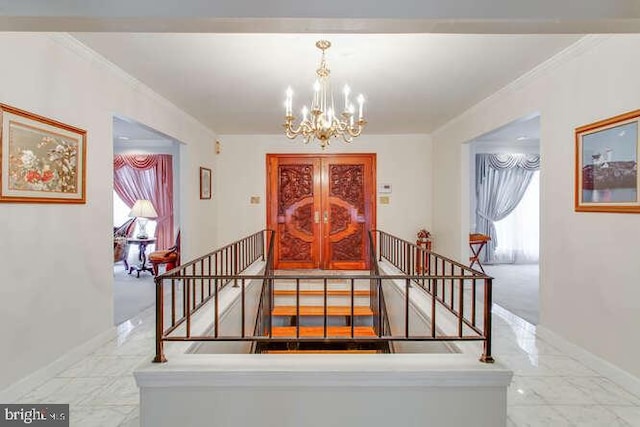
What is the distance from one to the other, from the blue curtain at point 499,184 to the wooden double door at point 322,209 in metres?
2.83

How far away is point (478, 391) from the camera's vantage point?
1.74 metres

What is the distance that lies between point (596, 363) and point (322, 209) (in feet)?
14.0

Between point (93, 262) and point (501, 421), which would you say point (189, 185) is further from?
point (501, 421)

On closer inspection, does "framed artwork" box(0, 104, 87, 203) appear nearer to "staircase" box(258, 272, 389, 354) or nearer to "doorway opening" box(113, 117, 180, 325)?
"staircase" box(258, 272, 389, 354)

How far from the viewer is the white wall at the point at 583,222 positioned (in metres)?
2.29

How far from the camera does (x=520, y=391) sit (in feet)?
7.42

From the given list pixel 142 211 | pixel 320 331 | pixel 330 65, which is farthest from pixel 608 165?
pixel 142 211

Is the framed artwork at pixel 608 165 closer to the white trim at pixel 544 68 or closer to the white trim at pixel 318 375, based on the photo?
the white trim at pixel 544 68

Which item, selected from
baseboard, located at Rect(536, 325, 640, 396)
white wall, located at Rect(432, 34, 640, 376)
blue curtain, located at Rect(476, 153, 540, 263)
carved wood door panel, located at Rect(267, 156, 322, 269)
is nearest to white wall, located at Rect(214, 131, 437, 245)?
carved wood door panel, located at Rect(267, 156, 322, 269)

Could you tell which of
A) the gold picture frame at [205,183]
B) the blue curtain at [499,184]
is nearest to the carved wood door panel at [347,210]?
the gold picture frame at [205,183]

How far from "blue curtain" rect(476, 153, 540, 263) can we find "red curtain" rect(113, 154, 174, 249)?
6.50 metres

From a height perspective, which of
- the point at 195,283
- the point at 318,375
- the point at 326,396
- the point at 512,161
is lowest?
the point at 326,396

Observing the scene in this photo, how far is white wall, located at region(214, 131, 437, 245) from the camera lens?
20.0 ft

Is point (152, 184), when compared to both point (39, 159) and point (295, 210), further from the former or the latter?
point (39, 159)
